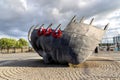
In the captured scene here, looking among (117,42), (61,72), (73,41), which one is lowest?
(61,72)

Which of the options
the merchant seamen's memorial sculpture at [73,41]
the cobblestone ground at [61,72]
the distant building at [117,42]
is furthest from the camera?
the distant building at [117,42]

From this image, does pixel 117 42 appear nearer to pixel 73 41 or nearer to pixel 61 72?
pixel 73 41

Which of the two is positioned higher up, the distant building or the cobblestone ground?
the distant building

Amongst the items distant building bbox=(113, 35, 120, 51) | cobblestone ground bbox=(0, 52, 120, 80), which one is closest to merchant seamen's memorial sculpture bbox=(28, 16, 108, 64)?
cobblestone ground bbox=(0, 52, 120, 80)

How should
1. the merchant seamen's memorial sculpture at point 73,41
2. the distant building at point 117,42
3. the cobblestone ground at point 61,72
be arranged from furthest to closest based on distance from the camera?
the distant building at point 117,42 < the merchant seamen's memorial sculpture at point 73,41 < the cobblestone ground at point 61,72

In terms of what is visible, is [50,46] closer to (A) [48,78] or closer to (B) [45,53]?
(B) [45,53]

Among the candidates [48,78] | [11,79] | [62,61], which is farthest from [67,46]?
[11,79]

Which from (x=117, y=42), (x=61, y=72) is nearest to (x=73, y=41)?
(x=61, y=72)

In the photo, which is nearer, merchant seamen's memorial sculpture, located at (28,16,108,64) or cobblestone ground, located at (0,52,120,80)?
cobblestone ground, located at (0,52,120,80)

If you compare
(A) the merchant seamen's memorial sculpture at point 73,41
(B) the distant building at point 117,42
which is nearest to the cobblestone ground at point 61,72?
(A) the merchant seamen's memorial sculpture at point 73,41

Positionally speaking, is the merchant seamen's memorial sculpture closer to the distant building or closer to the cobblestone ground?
the cobblestone ground

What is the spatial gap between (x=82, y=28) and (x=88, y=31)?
16.3 inches

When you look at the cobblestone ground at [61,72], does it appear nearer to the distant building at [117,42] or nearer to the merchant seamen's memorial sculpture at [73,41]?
the merchant seamen's memorial sculpture at [73,41]

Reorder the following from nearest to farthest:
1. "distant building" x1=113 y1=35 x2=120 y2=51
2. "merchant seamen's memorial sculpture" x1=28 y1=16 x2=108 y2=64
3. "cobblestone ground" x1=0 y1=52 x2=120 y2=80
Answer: "cobblestone ground" x1=0 y1=52 x2=120 y2=80 → "merchant seamen's memorial sculpture" x1=28 y1=16 x2=108 y2=64 → "distant building" x1=113 y1=35 x2=120 y2=51
